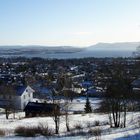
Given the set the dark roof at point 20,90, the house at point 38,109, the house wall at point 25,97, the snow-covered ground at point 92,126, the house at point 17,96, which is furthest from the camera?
the house wall at point 25,97

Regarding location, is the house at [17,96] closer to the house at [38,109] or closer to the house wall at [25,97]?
the house wall at [25,97]

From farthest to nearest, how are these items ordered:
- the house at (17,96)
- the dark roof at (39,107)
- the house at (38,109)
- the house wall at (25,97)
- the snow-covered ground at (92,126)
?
the house wall at (25,97) → the house at (17,96) → the dark roof at (39,107) → the house at (38,109) → the snow-covered ground at (92,126)

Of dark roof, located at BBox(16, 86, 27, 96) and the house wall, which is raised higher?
dark roof, located at BBox(16, 86, 27, 96)

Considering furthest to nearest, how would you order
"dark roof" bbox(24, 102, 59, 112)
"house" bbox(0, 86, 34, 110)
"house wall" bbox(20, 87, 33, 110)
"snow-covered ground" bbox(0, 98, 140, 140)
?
"house wall" bbox(20, 87, 33, 110) < "house" bbox(0, 86, 34, 110) < "dark roof" bbox(24, 102, 59, 112) < "snow-covered ground" bbox(0, 98, 140, 140)

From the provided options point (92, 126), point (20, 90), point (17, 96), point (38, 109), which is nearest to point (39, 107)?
point (38, 109)

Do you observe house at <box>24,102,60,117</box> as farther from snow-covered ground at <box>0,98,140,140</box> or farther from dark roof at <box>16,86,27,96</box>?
dark roof at <box>16,86,27,96</box>

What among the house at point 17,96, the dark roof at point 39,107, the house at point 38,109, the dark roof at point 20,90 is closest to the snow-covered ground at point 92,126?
the house at point 38,109

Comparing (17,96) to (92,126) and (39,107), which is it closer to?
(39,107)

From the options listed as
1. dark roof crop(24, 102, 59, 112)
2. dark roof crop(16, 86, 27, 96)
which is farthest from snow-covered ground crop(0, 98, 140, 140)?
dark roof crop(16, 86, 27, 96)
